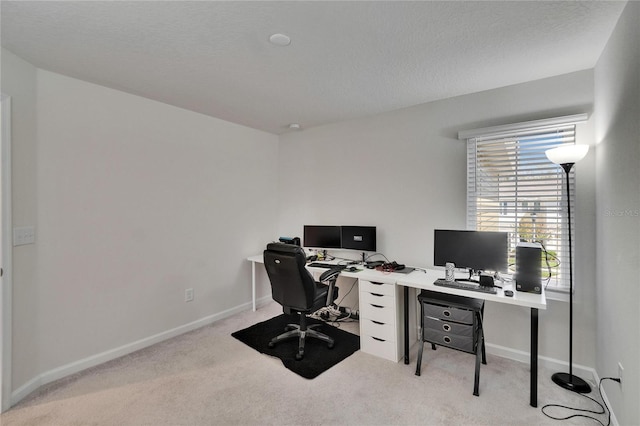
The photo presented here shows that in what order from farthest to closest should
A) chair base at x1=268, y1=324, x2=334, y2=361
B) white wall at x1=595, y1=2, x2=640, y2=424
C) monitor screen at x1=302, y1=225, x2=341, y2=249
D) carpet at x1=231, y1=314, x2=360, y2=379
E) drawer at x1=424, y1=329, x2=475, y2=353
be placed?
monitor screen at x1=302, y1=225, x2=341, y2=249, chair base at x1=268, y1=324, x2=334, y2=361, carpet at x1=231, y1=314, x2=360, y2=379, drawer at x1=424, y1=329, x2=475, y2=353, white wall at x1=595, y1=2, x2=640, y2=424

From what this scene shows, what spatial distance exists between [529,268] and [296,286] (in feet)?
5.99

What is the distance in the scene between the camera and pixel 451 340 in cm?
228

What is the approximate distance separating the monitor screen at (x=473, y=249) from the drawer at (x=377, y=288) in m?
0.50

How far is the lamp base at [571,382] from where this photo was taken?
211 centimetres

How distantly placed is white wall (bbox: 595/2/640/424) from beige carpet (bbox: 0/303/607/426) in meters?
0.46

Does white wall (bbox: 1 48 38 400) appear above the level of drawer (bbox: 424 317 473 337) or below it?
above

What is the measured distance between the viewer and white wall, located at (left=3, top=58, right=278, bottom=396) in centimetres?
225

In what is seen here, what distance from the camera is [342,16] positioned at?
163cm

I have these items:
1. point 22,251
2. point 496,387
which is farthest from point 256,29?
point 496,387

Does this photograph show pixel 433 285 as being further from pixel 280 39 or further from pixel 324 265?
pixel 280 39

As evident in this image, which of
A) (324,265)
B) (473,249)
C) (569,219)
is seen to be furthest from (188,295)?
(569,219)

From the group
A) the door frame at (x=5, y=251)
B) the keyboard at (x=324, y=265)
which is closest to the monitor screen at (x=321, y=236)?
the keyboard at (x=324, y=265)

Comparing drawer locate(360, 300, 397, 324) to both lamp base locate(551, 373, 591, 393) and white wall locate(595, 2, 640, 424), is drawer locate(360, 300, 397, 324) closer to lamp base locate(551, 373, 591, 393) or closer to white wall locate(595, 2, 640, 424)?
lamp base locate(551, 373, 591, 393)

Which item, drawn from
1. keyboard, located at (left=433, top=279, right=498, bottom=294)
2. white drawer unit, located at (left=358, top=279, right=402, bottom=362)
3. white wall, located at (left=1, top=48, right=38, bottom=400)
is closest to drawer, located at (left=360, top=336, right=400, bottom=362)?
white drawer unit, located at (left=358, top=279, right=402, bottom=362)
